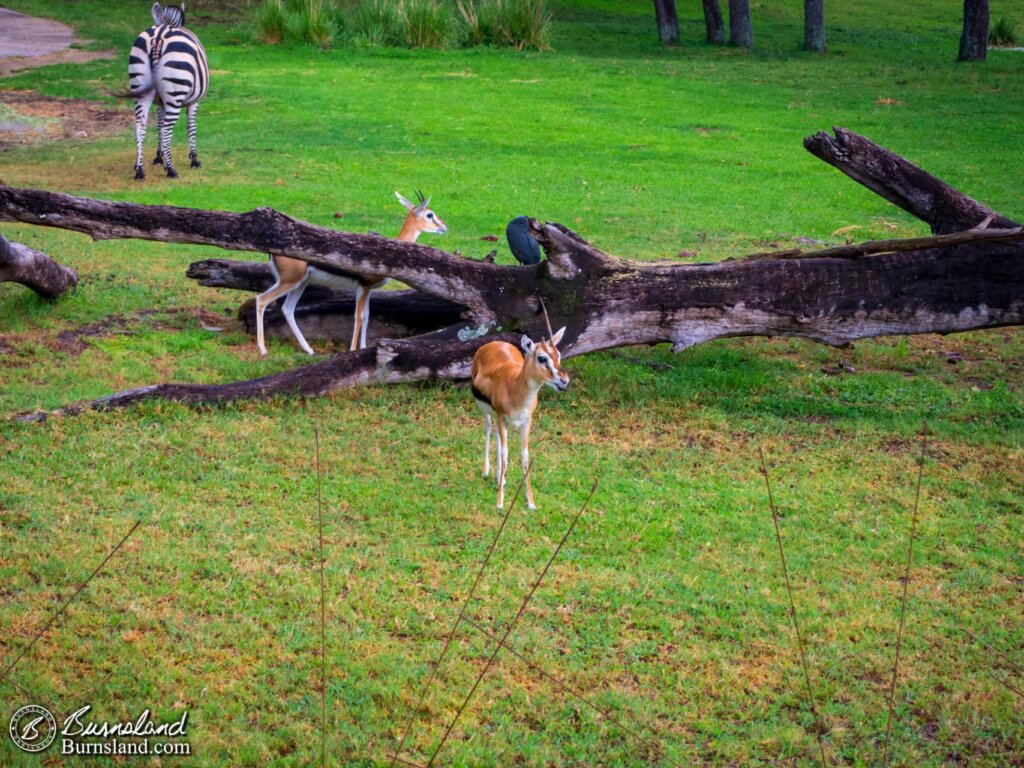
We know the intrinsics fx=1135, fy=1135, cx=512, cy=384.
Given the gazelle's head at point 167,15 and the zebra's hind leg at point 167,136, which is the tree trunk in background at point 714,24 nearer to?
the gazelle's head at point 167,15

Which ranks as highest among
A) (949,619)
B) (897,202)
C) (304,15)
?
(304,15)

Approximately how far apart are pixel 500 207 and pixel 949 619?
918cm

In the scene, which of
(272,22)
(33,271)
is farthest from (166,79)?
(272,22)

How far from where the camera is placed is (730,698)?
4.69 metres

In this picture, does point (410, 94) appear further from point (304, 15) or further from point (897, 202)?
point (897, 202)

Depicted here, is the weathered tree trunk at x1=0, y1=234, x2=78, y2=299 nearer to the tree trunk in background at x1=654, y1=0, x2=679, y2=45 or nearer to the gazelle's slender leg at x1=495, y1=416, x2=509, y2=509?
the gazelle's slender leg at x1=495, y1=416, x2=509, y2=509

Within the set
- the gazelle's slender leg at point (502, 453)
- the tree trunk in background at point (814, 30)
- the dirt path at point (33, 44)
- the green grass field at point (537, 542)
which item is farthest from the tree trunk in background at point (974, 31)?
the gazelle's slender leg at point (502, 453)

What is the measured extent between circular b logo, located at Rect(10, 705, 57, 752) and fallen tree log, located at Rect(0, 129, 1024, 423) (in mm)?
3582

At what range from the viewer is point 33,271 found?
9023mm

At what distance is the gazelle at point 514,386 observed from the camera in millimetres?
6207

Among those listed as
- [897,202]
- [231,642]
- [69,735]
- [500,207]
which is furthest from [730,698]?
[500,207]

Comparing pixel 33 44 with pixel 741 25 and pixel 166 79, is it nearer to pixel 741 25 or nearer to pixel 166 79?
pixel 166 79

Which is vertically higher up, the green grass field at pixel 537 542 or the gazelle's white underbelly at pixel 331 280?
the gazelle's white underbelly at pixel 331 280

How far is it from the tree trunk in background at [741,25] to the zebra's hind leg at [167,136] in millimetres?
15114
